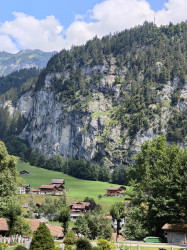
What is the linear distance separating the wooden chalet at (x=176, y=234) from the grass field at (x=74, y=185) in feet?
219

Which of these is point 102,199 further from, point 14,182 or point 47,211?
point 14,182

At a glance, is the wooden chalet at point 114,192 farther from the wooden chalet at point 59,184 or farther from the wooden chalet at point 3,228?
the wooden chalet at point 3,228

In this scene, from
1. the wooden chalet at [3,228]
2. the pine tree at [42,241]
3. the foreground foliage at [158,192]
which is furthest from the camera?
the wooden chalet at [3,228]

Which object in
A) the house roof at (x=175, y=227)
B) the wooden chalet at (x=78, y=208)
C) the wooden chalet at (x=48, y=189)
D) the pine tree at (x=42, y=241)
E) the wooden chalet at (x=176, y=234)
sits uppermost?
the pine tree at (x=42, y=241)

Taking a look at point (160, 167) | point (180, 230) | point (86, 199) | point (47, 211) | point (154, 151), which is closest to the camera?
point (180, 230)

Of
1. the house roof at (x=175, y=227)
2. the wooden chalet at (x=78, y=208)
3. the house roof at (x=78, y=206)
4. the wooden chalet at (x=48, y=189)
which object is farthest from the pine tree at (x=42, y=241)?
the wooden chalet at (x=48, y=189)

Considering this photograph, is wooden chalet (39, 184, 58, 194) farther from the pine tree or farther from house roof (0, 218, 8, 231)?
the pine tree

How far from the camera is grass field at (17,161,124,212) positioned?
12355cm

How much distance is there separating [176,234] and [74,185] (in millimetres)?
117757

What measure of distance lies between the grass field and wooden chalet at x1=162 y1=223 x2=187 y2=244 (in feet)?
219

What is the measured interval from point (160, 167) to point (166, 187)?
3288 millimetres

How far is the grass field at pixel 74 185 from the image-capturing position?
123550 millimetres

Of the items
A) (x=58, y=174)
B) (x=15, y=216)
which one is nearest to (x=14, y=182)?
(x=15, y=216)

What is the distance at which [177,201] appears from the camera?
44469 millimetres
